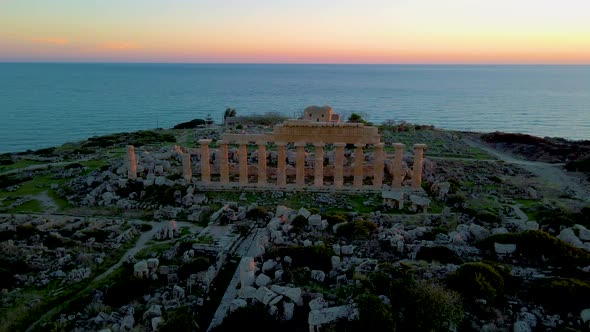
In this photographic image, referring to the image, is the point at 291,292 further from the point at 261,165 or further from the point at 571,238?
the point at 261,165

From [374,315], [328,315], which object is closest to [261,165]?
[328,315]

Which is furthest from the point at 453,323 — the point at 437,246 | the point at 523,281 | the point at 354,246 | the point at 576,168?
the point at 576,168

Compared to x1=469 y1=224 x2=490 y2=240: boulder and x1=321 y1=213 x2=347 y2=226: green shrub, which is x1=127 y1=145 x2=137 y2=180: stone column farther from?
x1=469 y1=224 x2=490 y2=240: boulder

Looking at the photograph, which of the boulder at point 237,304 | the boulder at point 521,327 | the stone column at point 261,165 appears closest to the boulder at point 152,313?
the boulder at point 237,304

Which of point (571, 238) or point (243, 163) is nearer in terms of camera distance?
point (571, 238)

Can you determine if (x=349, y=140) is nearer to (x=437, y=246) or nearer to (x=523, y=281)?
(x=437, y=246)

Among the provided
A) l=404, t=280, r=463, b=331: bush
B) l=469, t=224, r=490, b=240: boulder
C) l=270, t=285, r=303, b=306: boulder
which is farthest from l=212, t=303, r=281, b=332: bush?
l=469, t=224, r=490, b=240: boulder
